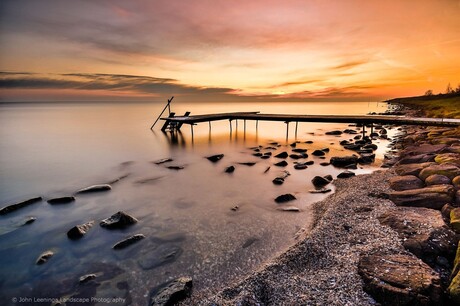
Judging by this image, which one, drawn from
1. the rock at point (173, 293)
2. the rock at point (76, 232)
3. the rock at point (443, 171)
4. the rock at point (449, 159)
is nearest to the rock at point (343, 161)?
the rock at point (449, 159)

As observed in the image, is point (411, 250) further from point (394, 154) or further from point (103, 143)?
point (103, 143)

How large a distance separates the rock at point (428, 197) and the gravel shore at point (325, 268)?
16.3 inches

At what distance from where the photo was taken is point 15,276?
257 inches

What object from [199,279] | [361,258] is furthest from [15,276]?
[361,258]

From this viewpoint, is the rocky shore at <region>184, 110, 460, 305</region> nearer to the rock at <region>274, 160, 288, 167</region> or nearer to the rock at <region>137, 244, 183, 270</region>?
the rock at <region>137, 244, 183, 270</region>

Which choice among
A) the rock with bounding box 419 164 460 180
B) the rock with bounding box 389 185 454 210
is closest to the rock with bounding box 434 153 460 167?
the rock with bounding box 419 164 460 180

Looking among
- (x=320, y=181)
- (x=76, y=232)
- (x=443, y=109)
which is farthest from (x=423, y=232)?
(x=443, y=109)

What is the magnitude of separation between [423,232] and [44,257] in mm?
10544

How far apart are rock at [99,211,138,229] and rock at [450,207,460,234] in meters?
9.91

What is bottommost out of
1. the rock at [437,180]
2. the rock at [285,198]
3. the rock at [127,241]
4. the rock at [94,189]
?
the rock at [127,241]

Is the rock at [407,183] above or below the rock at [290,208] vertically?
above

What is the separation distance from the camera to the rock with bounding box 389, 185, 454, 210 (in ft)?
24.2

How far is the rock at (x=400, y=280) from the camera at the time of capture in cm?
402

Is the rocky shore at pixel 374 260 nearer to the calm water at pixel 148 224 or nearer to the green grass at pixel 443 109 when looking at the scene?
the calm water at pixel 148 224
